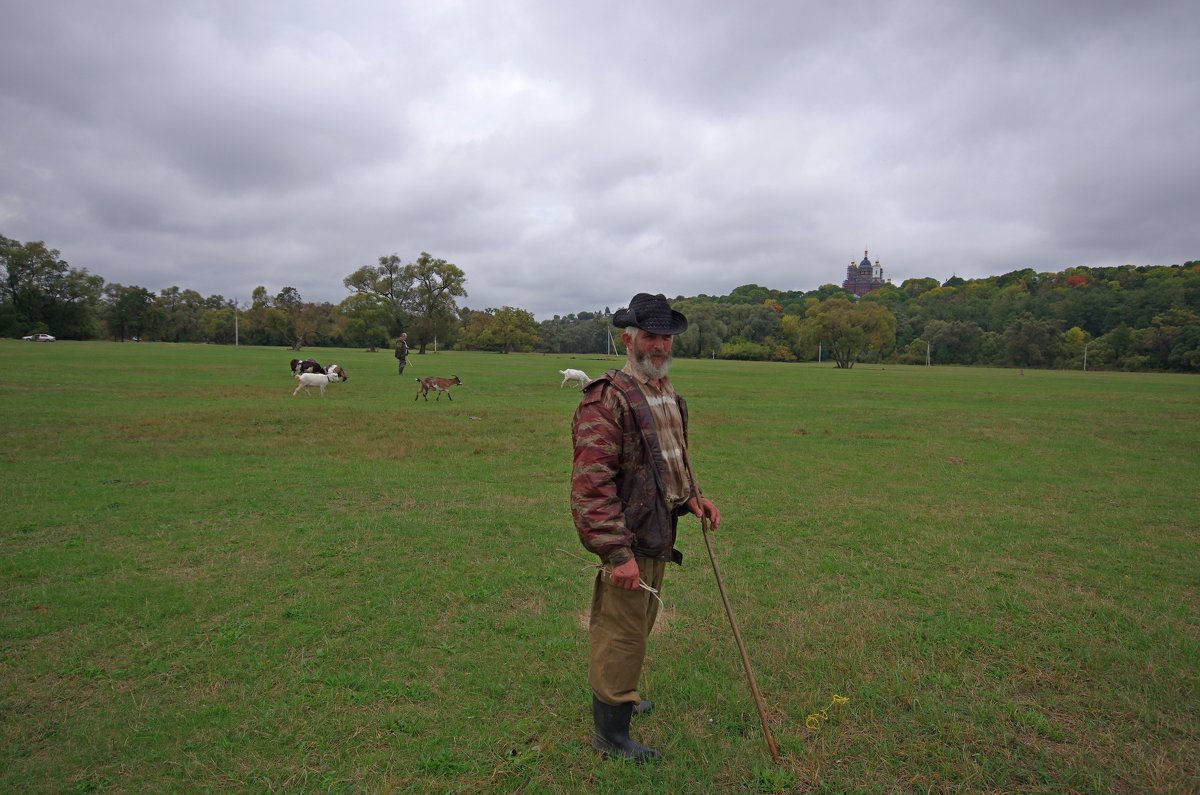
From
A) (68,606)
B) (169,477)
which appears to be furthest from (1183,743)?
(169,477)

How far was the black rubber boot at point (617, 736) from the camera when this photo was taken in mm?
3404

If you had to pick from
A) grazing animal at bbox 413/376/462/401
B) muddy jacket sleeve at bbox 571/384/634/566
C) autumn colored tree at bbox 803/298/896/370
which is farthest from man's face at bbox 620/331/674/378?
autumn colored tree at bbox 803/298/896/370

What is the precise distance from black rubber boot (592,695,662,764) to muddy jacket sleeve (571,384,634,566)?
0.97 meters

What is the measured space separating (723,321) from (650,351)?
107 meters

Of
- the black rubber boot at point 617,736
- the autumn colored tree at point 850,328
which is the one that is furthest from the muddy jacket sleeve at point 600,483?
the autumn colored tree at point 850,328

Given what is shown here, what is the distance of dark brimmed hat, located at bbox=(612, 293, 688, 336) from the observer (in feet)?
10.9

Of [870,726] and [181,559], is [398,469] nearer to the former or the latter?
[181,559]

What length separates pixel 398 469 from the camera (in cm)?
1099

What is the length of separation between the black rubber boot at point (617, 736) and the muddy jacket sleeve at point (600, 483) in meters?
0.97

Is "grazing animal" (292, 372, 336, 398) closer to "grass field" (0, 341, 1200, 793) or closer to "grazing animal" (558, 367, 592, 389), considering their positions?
"grass field" (0, 341, 1200, 793)

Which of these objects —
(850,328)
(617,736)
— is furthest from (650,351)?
(850,328)

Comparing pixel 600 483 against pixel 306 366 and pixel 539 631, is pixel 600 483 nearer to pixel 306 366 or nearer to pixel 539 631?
pixel 539 631

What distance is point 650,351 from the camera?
338 centimetres

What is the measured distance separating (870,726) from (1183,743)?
Answer: 70.0 inches
